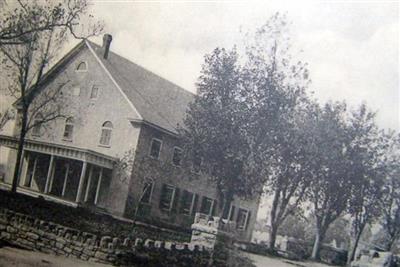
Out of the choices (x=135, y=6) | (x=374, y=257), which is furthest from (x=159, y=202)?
(x=135, y=6)

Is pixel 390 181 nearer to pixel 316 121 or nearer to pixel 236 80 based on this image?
pixel 316 121

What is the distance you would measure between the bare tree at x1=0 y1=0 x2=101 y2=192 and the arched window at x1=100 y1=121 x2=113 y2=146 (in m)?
2.18

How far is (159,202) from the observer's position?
2120 centimetres

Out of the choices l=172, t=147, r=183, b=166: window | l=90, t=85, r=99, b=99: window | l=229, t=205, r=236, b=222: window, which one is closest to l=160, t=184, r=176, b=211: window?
l=172, t=147, r=183, b=166: window

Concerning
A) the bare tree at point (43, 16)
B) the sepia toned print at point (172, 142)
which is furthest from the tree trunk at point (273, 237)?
the bare tree at point (43, 16)

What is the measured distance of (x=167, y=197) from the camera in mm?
21578

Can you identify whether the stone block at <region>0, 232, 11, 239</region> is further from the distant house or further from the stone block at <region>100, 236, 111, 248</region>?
the distant house

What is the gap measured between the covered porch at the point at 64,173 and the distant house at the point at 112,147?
43 millimetres

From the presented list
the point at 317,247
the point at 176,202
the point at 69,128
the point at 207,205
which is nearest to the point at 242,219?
the point at 207,205

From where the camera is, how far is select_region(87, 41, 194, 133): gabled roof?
20.3 m

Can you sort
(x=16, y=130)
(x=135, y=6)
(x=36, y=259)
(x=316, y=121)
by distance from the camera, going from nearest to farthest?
(x=36, y=259)
(x=135, y=6)
(x=316, y=121)
(x=16, y=130)

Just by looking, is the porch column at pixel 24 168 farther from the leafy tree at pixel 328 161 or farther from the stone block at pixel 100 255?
the stone block at pixel 100 255

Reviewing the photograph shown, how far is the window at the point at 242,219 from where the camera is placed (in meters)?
26.8

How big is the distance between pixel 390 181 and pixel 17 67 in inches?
756
